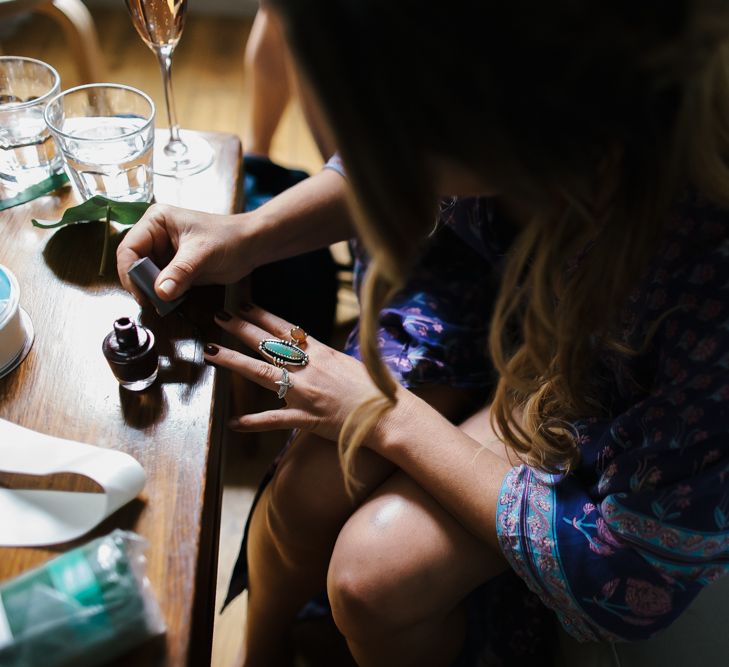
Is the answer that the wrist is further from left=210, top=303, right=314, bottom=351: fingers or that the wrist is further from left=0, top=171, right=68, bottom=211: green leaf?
left=0, top=171, right=68, bottom=211: green leaf

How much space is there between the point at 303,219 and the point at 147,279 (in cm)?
24

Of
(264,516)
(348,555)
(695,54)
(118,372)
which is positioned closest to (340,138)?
(695,54)

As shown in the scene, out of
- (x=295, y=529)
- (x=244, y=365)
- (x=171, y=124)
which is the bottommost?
(x=295, y=529)

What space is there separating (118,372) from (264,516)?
Answer: 1.13ft

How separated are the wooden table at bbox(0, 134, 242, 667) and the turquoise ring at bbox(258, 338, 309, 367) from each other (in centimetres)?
7

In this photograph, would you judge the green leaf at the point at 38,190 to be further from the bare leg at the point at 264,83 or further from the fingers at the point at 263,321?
the bare leg at the point at 264,83

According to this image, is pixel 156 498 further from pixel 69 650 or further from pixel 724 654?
pixel 724 654

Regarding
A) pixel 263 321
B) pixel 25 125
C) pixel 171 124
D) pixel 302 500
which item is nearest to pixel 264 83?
pixel 171 124

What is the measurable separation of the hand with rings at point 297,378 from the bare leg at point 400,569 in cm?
10

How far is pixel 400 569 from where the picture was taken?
2.40ft

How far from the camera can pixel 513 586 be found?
85 cm

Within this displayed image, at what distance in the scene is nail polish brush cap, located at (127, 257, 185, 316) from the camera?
27.2 inches

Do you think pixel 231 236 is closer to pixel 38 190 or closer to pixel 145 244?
pixel 145 244

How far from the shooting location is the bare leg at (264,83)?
1.45m
